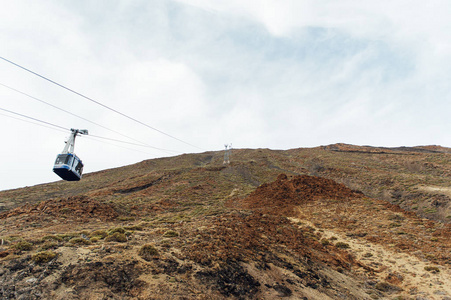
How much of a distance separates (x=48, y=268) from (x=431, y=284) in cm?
1594

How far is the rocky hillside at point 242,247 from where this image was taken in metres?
7.42

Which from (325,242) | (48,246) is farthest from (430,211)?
(48,246)

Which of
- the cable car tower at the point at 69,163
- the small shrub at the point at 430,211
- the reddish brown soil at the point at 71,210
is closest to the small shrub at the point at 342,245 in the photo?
the small shrub at the point at 430,211

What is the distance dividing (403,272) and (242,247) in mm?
8878

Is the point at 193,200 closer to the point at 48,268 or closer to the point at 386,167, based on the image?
the point at 48,268

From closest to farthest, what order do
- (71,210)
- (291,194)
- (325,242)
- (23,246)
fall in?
(23,246) < (325,242) < (71,210) < (291,194)

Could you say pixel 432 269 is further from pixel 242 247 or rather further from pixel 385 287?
pixel 242 247

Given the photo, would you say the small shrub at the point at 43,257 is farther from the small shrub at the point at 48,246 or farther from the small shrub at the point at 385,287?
the small shrub at the point at 385,287

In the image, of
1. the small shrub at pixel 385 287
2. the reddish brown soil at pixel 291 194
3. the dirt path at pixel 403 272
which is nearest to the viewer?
the dirt path at pixel 403 272

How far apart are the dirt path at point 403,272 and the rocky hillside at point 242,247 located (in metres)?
0.05

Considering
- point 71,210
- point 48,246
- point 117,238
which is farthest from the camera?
point 71,210

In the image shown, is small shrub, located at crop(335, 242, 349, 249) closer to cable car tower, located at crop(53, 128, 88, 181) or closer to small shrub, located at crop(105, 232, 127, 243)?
small shrub, located at crop(105, 232, 127, 243)

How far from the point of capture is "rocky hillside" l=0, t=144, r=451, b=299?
7422 mm

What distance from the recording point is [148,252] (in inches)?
365
